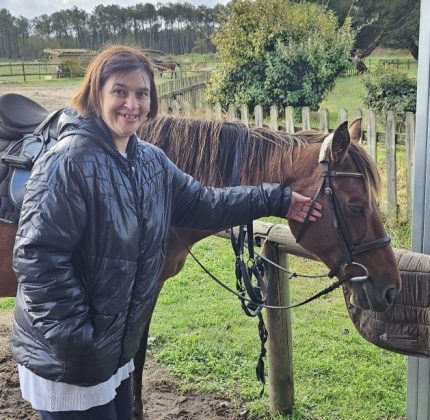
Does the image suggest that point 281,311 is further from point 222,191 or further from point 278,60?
point 278,60

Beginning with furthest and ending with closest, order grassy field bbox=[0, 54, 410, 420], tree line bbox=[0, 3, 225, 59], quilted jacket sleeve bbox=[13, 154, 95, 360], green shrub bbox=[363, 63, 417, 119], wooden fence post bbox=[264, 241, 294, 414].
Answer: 1. tree line bbox=[0, 3, 225, 59]
2. green shrub bbox=[363, 63, 417, 119]
3. grassy field bbox=[0, 54, 410, 420]
4. wooden fence post bbox=[264, 241, 294, 414]
5. quilted jacket sleeve bbox=[13, 154, 95, 360]

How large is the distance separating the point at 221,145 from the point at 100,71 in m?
0.94

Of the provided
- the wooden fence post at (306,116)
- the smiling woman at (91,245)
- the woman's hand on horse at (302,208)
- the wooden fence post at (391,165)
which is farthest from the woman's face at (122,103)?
the wooden fence post at (306,116)

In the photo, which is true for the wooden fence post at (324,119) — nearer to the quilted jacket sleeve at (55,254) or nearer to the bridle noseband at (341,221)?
the bridle noseband at (341,221)

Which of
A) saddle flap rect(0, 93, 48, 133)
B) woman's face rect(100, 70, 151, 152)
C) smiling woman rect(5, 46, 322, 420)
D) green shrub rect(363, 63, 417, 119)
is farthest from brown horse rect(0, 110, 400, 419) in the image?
green shrub rect(363, 63, 417, 119)

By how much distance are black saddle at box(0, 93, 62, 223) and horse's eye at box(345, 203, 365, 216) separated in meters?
Answer: 1.37

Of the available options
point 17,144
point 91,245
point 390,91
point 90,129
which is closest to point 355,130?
point 90,129

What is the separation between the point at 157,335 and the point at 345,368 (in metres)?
1.56

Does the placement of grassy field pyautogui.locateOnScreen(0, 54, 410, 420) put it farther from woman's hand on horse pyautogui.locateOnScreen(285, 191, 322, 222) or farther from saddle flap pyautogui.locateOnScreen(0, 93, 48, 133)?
saddle flap pyautogui.locateOnScreen(0, 93, 48, 133)

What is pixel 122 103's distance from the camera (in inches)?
70.0

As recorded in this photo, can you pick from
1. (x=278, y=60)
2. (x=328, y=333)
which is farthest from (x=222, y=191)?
(x=278, y=60)

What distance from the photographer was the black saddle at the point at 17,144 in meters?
2.42

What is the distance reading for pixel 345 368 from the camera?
3.60 m

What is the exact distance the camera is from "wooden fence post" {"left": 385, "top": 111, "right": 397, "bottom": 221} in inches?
238
